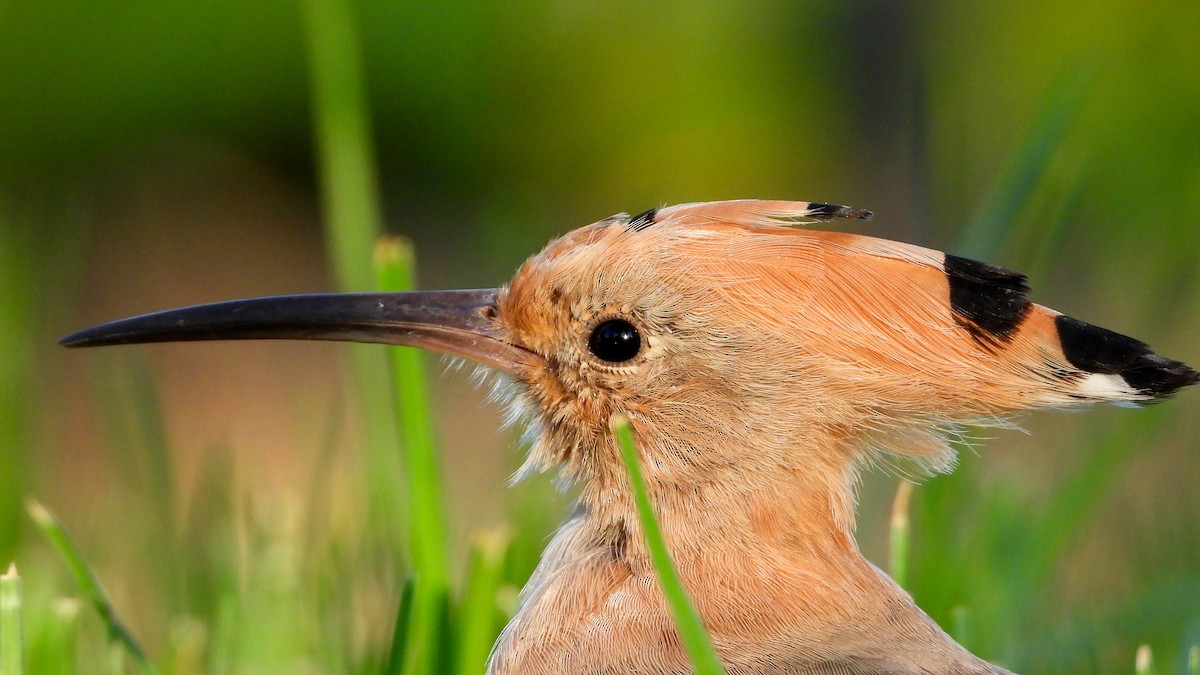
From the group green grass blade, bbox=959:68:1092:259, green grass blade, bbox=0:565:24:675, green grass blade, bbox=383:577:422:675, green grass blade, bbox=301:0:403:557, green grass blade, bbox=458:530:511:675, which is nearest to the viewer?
green grass blade, bbox=0:565:24:675

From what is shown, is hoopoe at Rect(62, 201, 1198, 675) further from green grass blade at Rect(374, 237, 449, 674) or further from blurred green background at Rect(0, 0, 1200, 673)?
blurred green background at Rect(0, 0, 1200, 673)

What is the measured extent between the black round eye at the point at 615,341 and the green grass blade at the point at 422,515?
0.34 meters

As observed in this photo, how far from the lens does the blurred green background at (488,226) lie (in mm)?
2578

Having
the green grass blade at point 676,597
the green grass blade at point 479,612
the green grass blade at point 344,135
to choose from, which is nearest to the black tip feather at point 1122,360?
the green grass blade at point 676,597

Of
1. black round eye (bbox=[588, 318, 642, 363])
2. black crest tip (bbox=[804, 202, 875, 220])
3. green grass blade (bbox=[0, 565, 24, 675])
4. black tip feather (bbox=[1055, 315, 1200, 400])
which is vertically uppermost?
black crest tip (bbox=[804, 202, 875, 220])

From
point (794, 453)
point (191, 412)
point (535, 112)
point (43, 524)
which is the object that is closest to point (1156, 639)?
point (794, 453)

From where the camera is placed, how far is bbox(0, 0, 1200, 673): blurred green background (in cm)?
258

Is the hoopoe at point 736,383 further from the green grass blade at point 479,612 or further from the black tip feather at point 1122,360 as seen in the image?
the green grass blade at point 479,612

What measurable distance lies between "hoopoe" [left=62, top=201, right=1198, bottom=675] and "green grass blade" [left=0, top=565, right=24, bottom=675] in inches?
15.9

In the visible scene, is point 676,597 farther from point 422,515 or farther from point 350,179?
point 350,179

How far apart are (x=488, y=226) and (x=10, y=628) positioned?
2164 millimetres

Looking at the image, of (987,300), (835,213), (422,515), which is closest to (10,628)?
(422,515)

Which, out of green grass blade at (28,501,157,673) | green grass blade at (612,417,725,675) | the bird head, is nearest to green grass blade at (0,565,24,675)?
green grass blade at (28,501,157,673)

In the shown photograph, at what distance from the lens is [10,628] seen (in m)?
1.63
